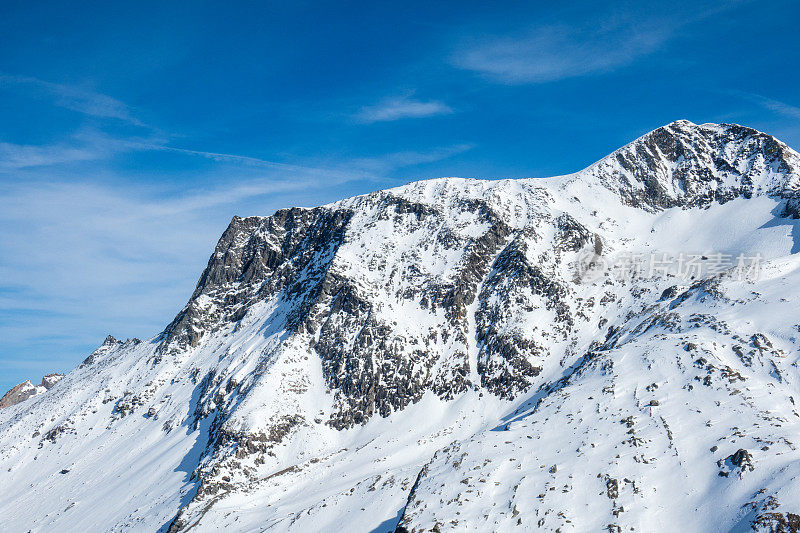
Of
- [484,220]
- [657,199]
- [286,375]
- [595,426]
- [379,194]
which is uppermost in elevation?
[379,194]

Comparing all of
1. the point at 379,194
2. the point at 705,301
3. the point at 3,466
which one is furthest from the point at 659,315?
the point at 3,466

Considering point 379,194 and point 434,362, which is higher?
point 379,194

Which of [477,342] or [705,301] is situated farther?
[477,342]

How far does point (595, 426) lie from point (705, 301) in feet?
139

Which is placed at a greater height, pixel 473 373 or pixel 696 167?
pixel 696 167

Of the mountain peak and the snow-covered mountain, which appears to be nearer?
the snow-covered mountain

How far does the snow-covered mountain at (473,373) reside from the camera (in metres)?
49.2

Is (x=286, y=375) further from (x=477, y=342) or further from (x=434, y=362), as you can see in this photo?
(x=477, y=342)

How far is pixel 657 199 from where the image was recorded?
150 metres

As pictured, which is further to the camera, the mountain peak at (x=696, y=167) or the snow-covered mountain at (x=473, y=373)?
the mountain peak at (x=696, y=167)

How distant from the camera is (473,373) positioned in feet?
370

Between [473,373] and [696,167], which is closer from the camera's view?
[473,373]

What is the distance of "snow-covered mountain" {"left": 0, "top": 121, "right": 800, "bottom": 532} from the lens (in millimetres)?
49156

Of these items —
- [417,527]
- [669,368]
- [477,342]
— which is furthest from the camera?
[477,342]
